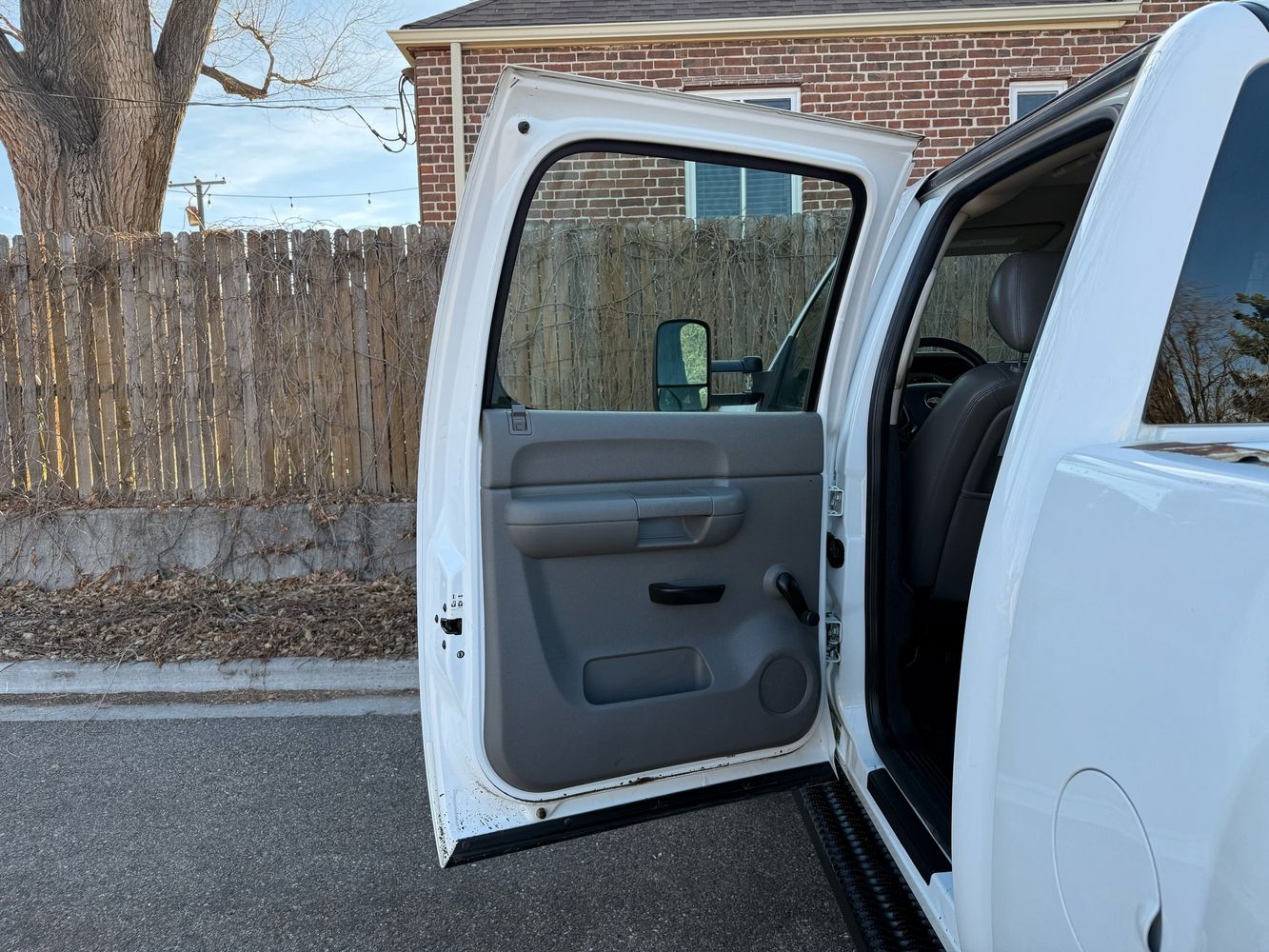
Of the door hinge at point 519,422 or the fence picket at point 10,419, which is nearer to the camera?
the door hinge at point 519,422

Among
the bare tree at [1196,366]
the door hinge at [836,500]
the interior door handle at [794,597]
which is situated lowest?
the interior door handle at [794,597]

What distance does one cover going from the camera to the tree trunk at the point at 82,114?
24.2ft

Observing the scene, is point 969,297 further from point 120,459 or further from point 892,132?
point 120,459

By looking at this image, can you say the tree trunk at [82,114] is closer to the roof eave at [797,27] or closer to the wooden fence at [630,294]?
the roof eave at [797,27]

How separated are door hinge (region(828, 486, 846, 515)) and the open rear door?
46mm

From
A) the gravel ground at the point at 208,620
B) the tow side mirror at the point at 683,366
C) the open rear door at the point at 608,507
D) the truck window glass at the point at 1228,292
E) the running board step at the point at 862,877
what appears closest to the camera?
the truck window glass at the point at 1228,292

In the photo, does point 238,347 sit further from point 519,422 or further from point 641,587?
point 641,587

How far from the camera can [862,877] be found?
2.05m

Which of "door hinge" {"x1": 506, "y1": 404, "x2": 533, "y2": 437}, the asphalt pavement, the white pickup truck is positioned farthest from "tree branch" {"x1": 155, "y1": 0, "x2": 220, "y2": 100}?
"door hinge" {"x1": 506, "y1": 404, "x2": 533, "y2": 437}

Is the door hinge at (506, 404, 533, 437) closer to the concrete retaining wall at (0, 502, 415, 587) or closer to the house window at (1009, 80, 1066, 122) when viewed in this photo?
the concrete retaining wall at (0, 502, 415, 587)

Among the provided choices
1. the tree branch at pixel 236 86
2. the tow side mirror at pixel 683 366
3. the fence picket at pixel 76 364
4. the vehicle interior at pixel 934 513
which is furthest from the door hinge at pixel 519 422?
the tree branch at pixel 236 86

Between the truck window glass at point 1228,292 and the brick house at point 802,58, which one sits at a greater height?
the brick house at point 802,58

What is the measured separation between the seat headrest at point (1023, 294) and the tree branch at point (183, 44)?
842 centimetres

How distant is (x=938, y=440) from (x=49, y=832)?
3.29 meters
